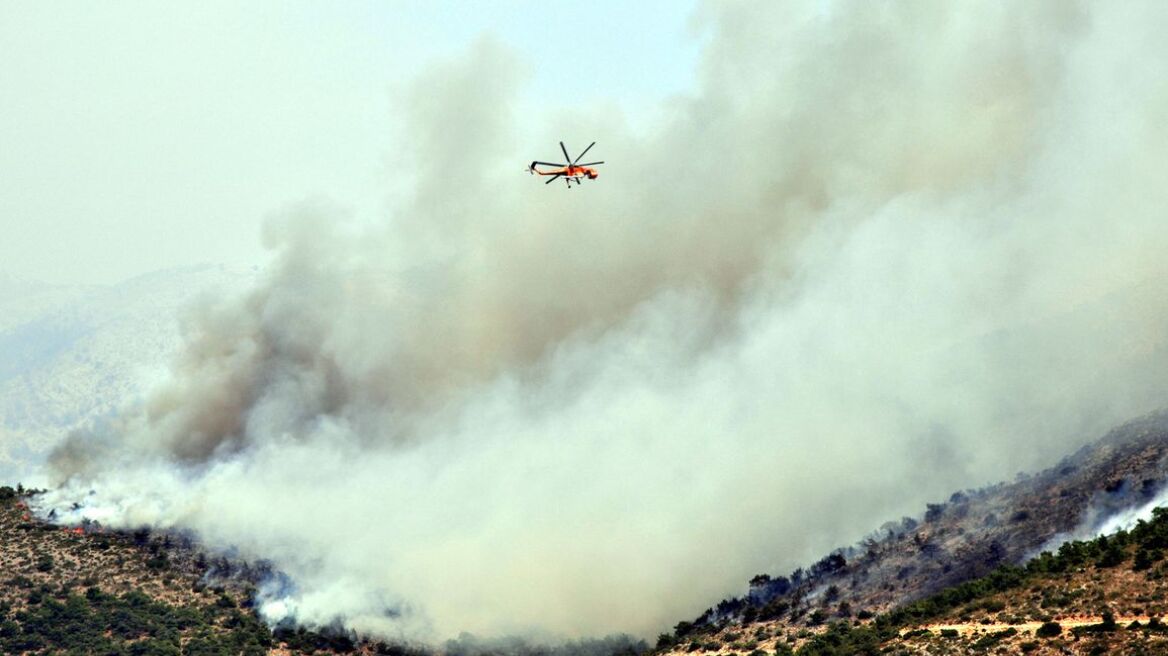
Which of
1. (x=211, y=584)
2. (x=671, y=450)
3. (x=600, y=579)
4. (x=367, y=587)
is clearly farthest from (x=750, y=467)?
(x=211, y=584)

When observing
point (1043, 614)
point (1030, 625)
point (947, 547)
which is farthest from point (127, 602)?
point (1043, 614)

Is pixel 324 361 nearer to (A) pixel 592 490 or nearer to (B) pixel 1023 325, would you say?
(A) pixel 592 490

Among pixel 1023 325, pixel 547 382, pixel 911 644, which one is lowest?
pixel 911 644

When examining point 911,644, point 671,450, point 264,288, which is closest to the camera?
point 911,644

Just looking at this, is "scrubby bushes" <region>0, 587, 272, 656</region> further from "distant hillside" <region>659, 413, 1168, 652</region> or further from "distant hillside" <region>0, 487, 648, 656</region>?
"distant hillside" <region>659, 413, 1168, 652</region>

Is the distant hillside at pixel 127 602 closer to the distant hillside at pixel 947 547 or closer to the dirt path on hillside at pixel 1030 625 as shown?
the distant hillside at pixel 947 547

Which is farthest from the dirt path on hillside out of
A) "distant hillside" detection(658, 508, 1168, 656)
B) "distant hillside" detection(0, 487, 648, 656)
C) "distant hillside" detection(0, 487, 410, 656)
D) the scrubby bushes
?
the scrubby bushes

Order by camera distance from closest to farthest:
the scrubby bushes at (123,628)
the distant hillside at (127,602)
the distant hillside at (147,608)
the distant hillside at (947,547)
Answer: the distant hillside at (947,547) < the scrubby bushes at (123,628) < the distant hillside at (127,602) < the distant hillside at (147,608)

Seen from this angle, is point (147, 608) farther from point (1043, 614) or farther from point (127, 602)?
point (1043, 614)

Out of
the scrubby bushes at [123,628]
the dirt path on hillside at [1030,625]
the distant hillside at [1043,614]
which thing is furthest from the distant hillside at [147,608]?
the dirt path on hillside at [1030,625]
